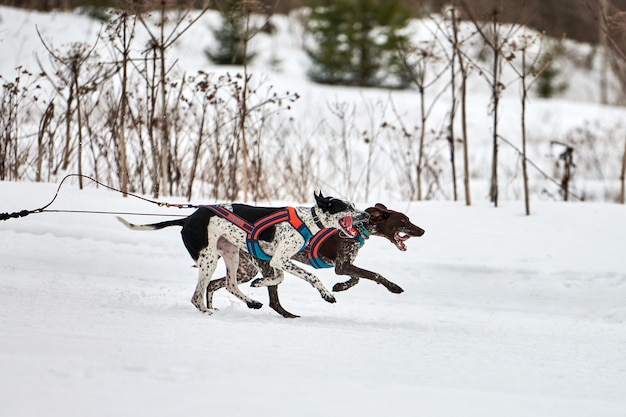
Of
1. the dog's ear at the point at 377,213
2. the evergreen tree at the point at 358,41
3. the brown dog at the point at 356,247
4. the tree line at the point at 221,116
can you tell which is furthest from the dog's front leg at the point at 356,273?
the evergreen tree at the point at 358,41

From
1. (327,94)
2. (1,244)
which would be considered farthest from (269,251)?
(327,94)

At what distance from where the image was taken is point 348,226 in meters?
3.23

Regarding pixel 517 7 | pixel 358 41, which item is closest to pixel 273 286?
pixel 517 7

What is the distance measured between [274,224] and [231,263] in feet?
1.13

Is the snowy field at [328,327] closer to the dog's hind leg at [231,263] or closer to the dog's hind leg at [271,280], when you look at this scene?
the dog's hind leg at [231,263]

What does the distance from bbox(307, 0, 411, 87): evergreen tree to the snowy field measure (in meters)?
11.0

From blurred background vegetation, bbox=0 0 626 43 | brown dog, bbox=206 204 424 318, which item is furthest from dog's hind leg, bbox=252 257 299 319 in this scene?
blurred background vegetation, bbox=0 0 626 43

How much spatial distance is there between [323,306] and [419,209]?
223cm

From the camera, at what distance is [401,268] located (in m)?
4.93

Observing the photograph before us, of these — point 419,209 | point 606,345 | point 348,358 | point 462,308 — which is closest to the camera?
point 348,358

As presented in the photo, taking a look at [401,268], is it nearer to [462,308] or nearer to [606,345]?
[462,308]

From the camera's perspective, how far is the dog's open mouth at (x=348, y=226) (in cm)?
321

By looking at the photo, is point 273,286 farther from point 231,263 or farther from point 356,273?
point 356,273

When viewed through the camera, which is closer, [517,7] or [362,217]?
[362,217]
